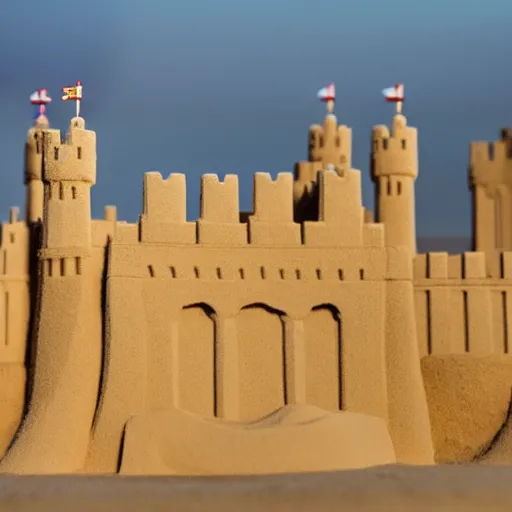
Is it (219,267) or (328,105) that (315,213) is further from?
(328,105)

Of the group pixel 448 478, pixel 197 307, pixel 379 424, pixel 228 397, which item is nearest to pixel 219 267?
pixel 197 307

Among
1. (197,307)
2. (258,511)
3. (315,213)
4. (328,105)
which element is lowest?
(258,511)

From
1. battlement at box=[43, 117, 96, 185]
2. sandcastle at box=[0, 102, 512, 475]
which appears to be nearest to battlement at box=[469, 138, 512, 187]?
sandcastle at box=[0, 102, 512, 475]

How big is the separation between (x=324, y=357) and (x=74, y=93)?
26.9 feet

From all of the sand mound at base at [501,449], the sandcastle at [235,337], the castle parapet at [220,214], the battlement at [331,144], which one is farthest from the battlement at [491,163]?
the castle parapet at [220,214]

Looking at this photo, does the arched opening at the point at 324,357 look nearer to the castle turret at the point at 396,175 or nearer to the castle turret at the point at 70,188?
the castle turret at the point at 396,175

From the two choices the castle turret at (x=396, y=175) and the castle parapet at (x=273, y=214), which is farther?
the castle turret at (x=396, y=175)

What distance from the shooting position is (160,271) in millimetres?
27484

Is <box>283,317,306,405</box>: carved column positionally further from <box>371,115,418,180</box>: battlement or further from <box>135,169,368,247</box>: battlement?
<box>371,115,418,180</box>: battlement

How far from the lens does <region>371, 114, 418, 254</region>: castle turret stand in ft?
106

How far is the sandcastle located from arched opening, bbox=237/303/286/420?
0.10 feet

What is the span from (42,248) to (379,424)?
8156 mm

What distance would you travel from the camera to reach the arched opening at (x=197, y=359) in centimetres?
2753

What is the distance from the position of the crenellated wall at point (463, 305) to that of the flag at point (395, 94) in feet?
18.7
